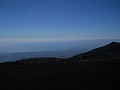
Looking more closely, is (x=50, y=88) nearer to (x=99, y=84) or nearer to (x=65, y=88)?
(x=65, y=88)

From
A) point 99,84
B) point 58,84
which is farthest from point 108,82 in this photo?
point 58,84

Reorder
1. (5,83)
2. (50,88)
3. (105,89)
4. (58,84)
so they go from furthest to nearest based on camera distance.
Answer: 1. (5,83)
2. (58,84)
3. (50,88)
4. (105,89)

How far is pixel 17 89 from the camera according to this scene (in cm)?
1355

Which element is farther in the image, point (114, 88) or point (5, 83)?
point (5, 83)

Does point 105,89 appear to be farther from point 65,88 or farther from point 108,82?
point 65,88

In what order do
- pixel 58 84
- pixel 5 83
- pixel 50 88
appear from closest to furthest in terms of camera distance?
pixel 50 88 < pixel 58 84 < pixel 5 83

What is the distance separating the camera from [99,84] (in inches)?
537

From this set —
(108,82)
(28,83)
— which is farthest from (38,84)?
(108,82)

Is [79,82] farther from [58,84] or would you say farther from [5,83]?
[5,83]

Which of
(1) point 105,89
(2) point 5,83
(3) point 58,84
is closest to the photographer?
(1) point 105,89

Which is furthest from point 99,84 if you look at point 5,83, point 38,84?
point 5,83

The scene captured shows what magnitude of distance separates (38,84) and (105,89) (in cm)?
682

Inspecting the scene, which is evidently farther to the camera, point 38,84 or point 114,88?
point 38,84

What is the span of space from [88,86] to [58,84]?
308 cm
